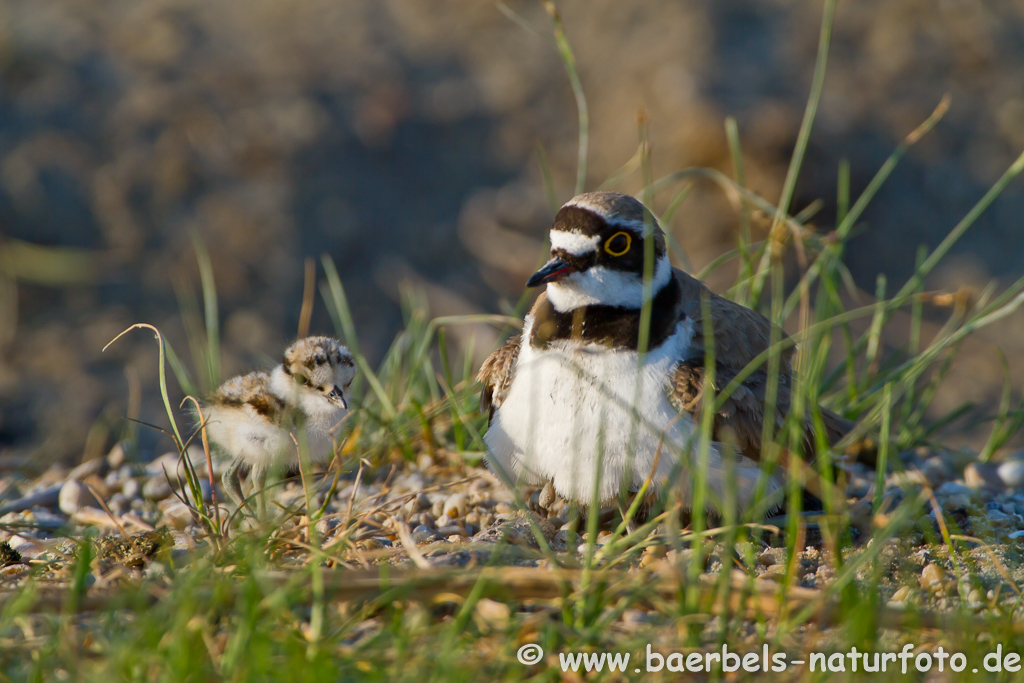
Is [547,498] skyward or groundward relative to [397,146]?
groundward

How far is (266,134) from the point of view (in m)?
8.25

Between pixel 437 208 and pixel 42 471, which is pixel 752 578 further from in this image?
pixel 437 208

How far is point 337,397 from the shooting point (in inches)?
147

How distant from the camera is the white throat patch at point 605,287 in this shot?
10.8 feet

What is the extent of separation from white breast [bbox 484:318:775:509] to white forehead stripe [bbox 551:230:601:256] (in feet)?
1.10

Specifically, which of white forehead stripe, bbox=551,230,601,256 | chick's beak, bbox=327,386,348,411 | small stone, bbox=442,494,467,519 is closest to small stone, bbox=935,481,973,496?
white forehead stripe, bbox=551,230,601,256

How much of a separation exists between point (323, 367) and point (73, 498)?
1138 millimetres

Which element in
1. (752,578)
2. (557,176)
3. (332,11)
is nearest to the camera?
(752,578)

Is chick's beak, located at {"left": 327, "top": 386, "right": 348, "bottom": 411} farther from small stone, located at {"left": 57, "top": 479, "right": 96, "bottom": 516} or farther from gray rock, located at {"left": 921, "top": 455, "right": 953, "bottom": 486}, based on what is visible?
gray rock, located at {"left": 921, "top": 455, "right": 953, "bottom": 486}

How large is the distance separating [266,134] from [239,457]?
5.12 m

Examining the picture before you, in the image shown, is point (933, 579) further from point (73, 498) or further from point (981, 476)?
point (73, 498)

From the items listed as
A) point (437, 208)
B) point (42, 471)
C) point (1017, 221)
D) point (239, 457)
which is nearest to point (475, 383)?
point (239, 457)

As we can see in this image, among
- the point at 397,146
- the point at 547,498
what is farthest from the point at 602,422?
the point at 397,146
